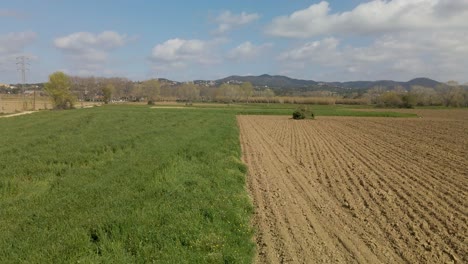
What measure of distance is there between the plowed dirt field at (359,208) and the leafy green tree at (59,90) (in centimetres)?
9260

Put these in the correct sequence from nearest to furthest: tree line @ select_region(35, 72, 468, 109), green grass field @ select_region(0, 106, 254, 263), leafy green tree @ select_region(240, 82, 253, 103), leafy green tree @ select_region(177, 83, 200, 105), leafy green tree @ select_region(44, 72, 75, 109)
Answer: green grass field @ select_region(0, 106, 254, 263), leafy green tree @ select_region(44, 72, 75, 109), tree line @ select_region(35, 72, 468, 109), leafy green tree @ select_region(177, 83, 200, 105), leafy green tree @ select_region(240, 82, 253, 103)

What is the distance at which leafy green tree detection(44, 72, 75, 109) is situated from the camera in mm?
99206

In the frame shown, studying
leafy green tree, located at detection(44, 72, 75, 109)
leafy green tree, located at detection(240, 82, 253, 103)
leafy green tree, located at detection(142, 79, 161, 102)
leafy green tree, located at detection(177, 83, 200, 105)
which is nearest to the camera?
leafy green tree, located at detection(44, 72, 75, 109)

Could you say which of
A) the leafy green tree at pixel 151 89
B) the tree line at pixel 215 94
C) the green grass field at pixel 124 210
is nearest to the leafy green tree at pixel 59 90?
the tree line at pixel 215 94

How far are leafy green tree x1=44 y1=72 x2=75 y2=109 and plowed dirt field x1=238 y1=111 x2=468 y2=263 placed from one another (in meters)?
92.6

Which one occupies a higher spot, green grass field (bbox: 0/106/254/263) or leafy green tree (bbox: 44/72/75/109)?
leafy green tree (bbox: 44/72/75/109)

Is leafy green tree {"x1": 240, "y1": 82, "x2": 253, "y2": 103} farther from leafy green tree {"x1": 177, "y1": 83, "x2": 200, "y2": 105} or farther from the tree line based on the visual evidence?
leafy green tree {"x1": 177, "y1": 83, "x2": 200, "y2": 105}

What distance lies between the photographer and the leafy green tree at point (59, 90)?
9921 cm

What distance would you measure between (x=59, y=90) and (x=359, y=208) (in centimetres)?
10251

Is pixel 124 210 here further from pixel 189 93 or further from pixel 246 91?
pixel 246 91

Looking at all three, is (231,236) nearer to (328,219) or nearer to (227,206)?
(227,206)

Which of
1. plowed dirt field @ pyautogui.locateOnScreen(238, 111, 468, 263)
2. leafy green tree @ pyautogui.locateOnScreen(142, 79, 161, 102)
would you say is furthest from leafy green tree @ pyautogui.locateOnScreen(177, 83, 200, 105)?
plowed dirt field @ pyautogui.locateOnScreen(238, 111, 468, 263)

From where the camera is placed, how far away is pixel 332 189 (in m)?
13.1

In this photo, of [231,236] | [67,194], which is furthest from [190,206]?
[67,194]
